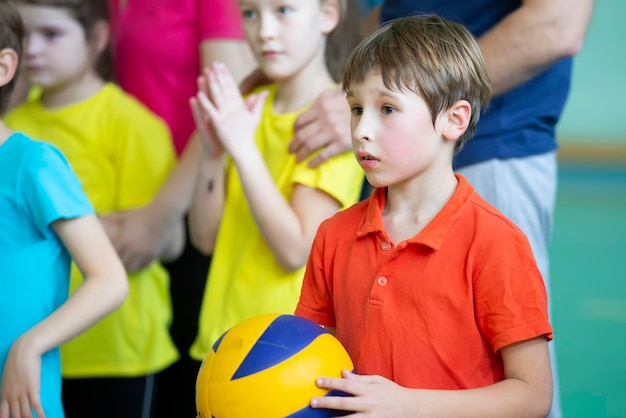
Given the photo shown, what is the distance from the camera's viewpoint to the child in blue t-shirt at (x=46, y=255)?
75.2 inches

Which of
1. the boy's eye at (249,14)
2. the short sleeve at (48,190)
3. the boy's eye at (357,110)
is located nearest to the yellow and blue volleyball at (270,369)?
the boy's eye at (357,110)

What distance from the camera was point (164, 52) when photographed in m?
2.87

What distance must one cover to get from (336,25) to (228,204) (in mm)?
564

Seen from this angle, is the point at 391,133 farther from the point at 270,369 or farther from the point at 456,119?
the point at 270,369

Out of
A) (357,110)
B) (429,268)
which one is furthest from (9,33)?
(429,268)

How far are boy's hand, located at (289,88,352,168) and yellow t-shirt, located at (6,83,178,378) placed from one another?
2.36 feet

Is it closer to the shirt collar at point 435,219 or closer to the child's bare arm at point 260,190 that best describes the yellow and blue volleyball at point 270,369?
the shirt collar at point 435,219

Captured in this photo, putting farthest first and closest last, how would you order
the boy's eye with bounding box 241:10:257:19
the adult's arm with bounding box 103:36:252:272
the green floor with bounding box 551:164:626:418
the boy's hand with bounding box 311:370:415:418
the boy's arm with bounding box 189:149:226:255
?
the green floor with bounding box 551:164:626:418 → the adult's arm with bounding box 103:36:252:272 → the boy's arm with bounding box 189:149:226:255 → the boy's eye with bounding box 241:10:257:19 → the boy's hand with bounding box 311:370:415:418

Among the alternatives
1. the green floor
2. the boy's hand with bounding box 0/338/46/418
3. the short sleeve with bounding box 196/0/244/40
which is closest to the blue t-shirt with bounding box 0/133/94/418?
the boy's hand with bounding box 0/338/46/418

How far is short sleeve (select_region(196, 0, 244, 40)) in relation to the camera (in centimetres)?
271

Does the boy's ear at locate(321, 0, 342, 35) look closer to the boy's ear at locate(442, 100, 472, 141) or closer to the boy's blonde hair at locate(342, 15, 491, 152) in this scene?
the boy's blonde hair at locate(342, 15, 491, 152)

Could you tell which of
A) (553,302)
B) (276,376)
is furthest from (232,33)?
(553,302)

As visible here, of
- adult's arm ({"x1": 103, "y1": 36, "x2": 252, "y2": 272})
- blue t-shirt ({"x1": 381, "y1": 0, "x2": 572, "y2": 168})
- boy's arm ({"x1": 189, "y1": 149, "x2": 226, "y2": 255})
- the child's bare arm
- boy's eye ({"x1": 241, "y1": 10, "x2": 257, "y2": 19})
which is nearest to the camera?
blue t-shirt ({"x1": 381, "y1": 0, "x2": 572, "y2": 168})

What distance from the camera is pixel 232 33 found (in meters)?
2.71
